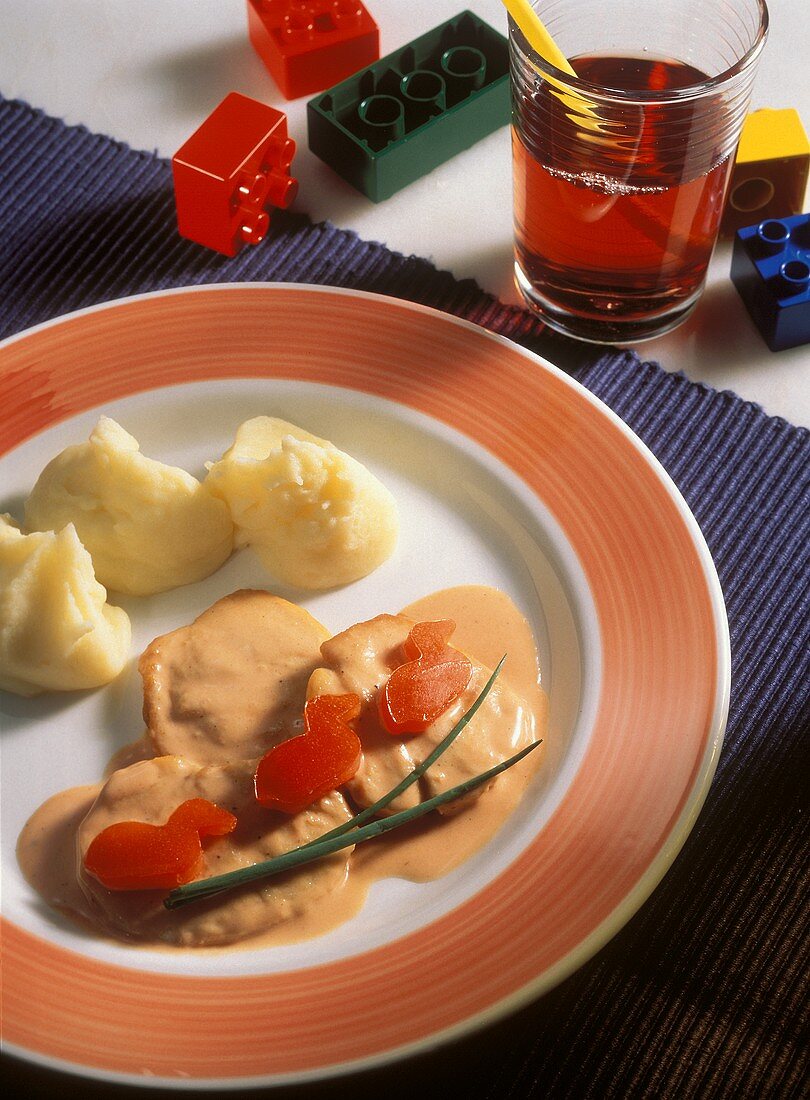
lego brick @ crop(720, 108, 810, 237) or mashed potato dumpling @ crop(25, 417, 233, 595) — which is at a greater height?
mashed potato dumpling @ crop(25, 417, 233, 595)

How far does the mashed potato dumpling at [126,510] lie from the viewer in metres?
2.17

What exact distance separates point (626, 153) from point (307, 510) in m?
0.86

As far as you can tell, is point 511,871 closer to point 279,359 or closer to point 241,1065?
point 241,1065

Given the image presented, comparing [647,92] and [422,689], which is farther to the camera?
[647,92]

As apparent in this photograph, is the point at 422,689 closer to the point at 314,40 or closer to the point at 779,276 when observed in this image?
the point at 779,276

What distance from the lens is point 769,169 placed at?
2639 millimetres

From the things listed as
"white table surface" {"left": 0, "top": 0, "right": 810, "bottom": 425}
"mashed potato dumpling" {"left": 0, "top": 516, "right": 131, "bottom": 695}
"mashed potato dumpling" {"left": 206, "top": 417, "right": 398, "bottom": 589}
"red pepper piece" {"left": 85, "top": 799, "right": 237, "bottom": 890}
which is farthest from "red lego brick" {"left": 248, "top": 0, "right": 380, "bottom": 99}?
"red pepper piece" {"left": 85, "top": 799, "right": 237, "bottom": 890}

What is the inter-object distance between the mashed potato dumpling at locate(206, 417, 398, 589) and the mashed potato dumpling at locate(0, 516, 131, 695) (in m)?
0.31

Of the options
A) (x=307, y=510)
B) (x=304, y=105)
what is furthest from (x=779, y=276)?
(x=304, y=105)

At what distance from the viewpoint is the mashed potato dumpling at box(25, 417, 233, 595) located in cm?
217

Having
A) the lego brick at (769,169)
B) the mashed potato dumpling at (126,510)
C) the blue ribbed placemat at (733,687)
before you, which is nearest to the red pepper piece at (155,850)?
the blue ribbed placemat at (733,687)

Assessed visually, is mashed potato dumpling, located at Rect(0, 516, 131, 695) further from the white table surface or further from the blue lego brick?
the blue lego brick

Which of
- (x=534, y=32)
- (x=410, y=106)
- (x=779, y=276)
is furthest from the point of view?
(x=410, y=106)

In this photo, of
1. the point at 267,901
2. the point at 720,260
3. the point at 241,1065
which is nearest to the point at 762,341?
the point at 720,260
